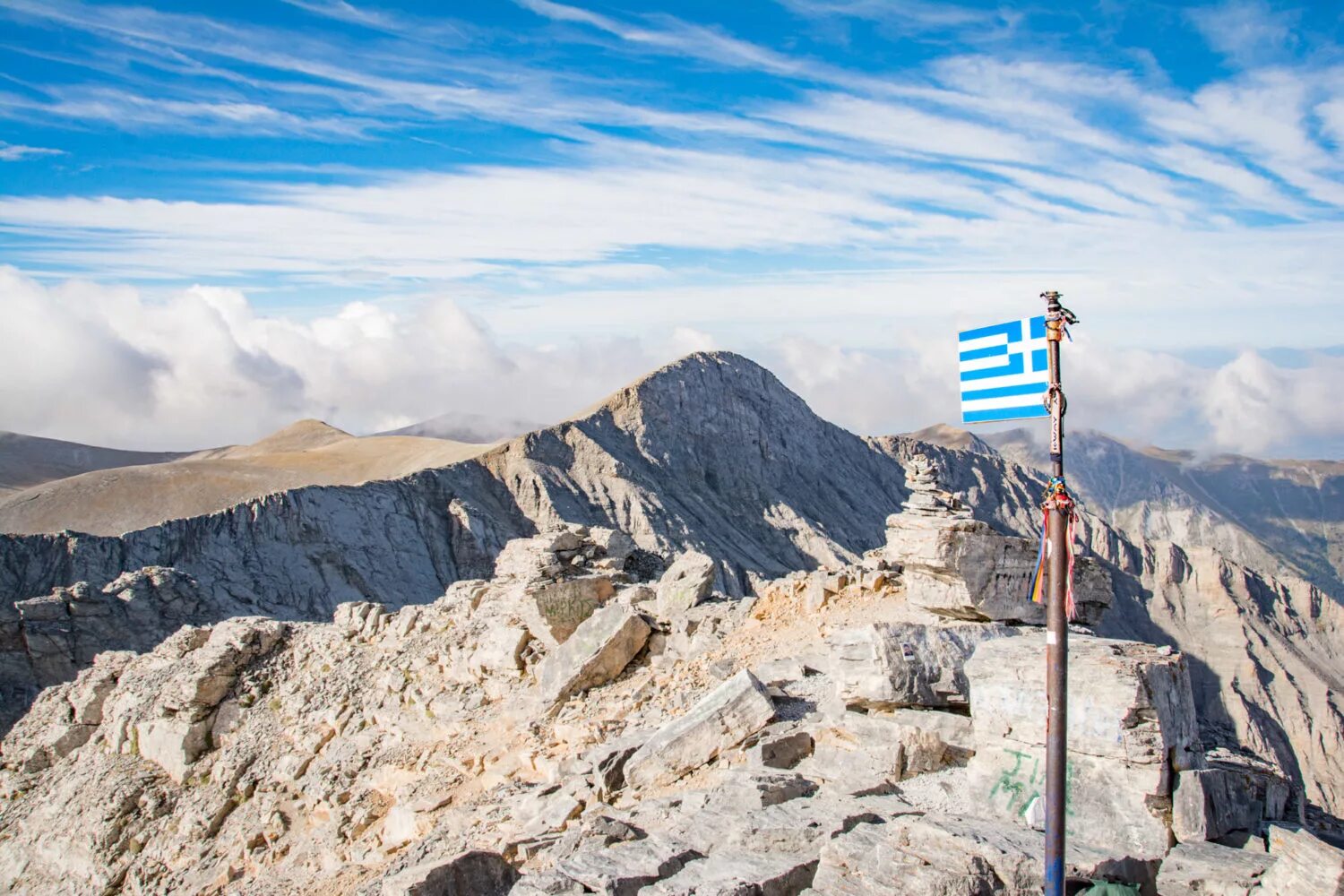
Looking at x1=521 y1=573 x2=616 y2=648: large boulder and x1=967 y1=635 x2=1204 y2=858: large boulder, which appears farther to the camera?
x1=521 y1=573 x2=616 y2=648: large boulder

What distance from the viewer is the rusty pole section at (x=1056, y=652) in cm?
667

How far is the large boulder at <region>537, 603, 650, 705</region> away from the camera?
48.0 ft

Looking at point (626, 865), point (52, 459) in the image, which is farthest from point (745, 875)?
point (52, 459)

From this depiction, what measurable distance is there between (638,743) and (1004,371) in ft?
22.4

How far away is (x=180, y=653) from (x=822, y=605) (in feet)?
41.4

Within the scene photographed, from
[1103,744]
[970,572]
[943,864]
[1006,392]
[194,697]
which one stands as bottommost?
[194,697]

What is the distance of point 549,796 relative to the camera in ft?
37.4

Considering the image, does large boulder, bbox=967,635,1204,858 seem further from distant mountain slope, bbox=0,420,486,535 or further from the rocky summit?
distant mountain slope, bbox=0,420,486,535

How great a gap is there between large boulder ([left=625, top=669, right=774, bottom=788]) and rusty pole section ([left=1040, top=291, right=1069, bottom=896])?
509 centimetres

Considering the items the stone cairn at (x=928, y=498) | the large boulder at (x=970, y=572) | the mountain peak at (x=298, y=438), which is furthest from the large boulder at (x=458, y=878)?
the mountain peak at (x=298, y=438)

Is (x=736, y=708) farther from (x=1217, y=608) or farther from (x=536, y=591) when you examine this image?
(x=1217, y=608)

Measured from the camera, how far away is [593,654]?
48.7 ft

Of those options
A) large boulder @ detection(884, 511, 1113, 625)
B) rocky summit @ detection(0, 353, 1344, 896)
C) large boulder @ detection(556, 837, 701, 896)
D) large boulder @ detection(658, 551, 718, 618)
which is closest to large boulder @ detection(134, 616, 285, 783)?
rocky summit @ detection(0, 353, 1344, 896)

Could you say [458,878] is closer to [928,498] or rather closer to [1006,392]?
[1006,392]
